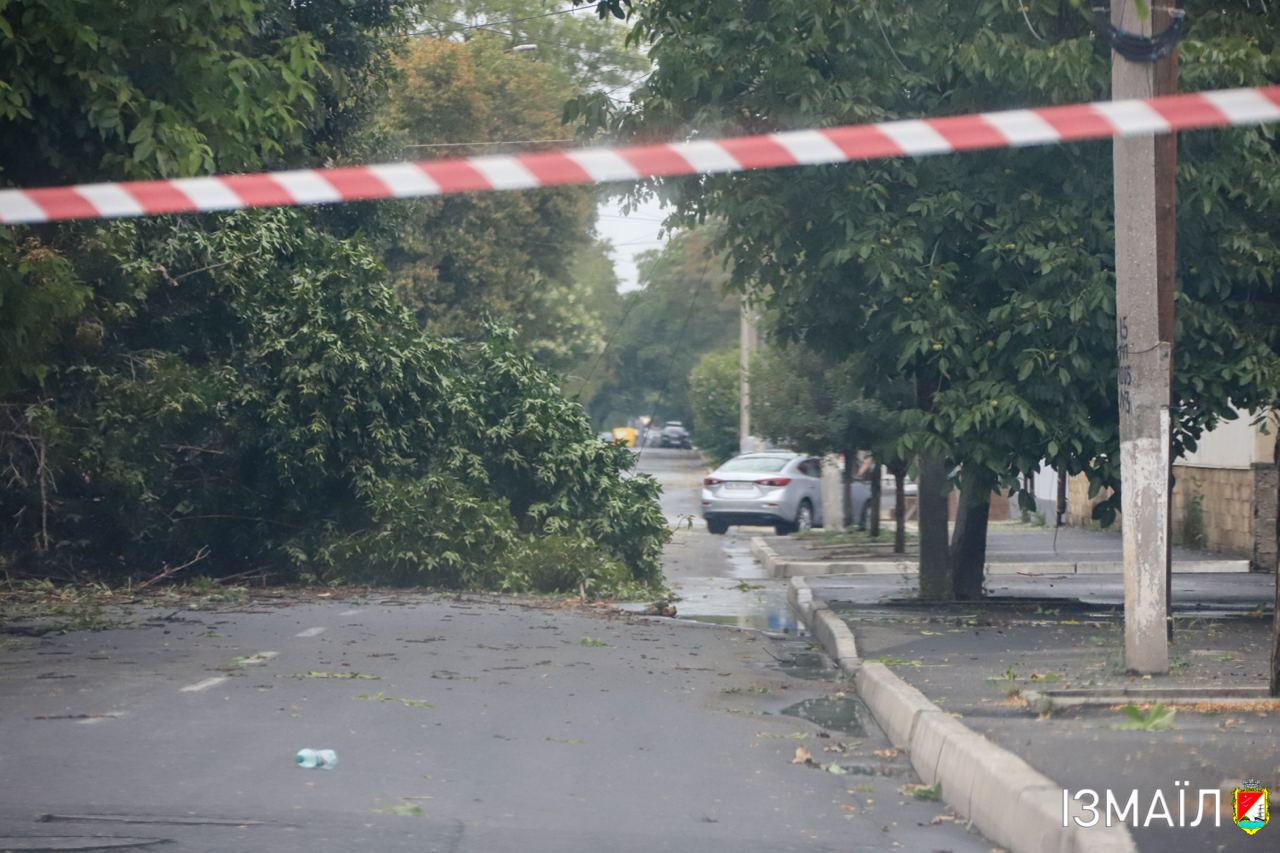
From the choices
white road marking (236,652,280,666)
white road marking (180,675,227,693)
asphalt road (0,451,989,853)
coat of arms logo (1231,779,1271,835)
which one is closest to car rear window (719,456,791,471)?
asphalt road (0,451,989,853)

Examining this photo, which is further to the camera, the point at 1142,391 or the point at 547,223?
the point at 547,223

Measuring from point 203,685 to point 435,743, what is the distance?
239 centimetres

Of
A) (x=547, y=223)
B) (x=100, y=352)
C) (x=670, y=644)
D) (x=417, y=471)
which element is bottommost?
(x=670, y=644)

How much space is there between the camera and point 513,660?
38.9 ft

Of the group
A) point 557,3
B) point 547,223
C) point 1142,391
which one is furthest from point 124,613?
point 557,3

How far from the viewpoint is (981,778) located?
689 centimetres

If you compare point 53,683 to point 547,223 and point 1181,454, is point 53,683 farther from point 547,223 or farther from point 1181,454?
point 547,223

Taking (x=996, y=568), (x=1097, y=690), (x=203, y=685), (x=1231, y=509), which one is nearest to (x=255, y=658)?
(x=203, y=685)

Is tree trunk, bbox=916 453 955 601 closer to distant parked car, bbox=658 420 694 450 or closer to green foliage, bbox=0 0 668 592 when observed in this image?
green foliage, bbox=0 0 668 592

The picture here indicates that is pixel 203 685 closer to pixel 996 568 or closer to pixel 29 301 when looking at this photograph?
pixel 29 301

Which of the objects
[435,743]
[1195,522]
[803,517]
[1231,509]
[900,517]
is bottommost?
[435,743]

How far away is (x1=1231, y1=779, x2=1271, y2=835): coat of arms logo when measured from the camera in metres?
6.14

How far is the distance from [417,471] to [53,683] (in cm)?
904

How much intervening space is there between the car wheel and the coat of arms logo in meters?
26.4
